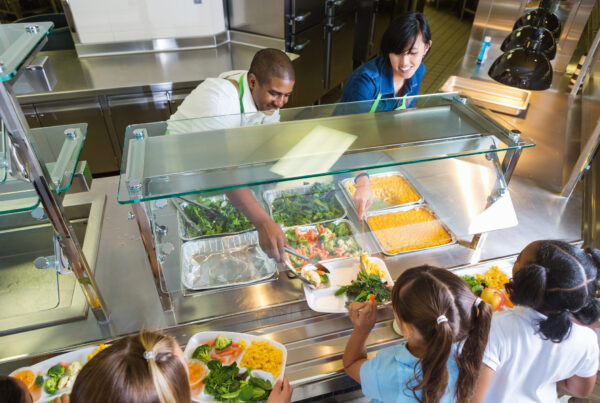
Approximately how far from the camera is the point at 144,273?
5.24 ft

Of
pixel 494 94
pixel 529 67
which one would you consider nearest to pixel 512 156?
pixel 529 67

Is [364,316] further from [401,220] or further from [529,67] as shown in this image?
[529,67]

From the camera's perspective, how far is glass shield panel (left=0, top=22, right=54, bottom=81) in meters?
0.96

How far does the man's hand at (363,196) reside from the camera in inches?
64.2

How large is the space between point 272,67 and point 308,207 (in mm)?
716

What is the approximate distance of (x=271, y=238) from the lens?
1.48m

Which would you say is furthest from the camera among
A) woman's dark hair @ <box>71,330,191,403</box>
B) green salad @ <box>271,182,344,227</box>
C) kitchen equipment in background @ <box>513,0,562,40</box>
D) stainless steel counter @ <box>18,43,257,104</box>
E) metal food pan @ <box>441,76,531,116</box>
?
stainless steel counter @ <box>18,43,257,104</box>

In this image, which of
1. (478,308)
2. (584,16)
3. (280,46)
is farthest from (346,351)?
(584,16)

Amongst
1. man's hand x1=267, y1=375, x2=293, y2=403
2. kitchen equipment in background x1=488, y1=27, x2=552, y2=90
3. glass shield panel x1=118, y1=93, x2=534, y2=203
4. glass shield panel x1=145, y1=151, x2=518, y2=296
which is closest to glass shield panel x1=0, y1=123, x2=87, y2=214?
glass shield panel x1=118, y1=93, x2=534, y2=203

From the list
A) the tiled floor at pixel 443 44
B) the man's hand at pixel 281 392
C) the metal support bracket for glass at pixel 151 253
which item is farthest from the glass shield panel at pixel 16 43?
the tiled floor at pixel 443 44

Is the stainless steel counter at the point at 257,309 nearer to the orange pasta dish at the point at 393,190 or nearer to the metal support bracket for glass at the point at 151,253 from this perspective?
the metal support bracket for glass at the point at 151,253

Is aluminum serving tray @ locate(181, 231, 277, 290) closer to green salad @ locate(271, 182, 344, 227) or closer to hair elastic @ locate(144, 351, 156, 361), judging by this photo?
green salad @ locate(271, 182, 344, 227)

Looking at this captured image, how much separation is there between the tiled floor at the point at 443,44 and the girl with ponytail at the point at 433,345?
4.62 metres

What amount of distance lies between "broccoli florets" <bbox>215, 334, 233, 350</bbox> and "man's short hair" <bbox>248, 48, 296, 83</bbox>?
3.84 feet
